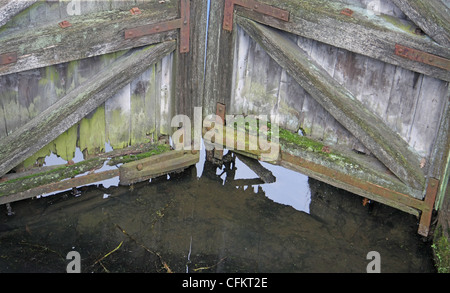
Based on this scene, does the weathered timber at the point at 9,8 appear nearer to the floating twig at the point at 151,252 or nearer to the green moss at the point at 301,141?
the floating twig at the point at 151,252

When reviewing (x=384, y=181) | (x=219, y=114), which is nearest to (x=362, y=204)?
(x=384, y=181)

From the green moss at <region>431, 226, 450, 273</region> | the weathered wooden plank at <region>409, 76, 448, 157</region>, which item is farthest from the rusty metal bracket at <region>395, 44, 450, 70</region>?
the green moss at <region>431, 226, 450, 273</region>

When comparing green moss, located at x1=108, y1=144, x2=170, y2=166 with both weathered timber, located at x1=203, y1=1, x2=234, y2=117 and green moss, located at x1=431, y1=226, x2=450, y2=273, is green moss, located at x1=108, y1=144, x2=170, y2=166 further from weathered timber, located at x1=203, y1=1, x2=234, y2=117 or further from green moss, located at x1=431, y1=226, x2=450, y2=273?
green moss, located at x1=431, y1=226, x2=450, y2=273

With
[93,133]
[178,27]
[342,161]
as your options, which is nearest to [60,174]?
[93,133]

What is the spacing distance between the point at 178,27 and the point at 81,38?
920 mm

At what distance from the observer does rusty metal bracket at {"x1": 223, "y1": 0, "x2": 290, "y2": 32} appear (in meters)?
5.46

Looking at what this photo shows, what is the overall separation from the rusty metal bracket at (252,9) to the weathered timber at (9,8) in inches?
68.7

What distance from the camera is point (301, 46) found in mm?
5617

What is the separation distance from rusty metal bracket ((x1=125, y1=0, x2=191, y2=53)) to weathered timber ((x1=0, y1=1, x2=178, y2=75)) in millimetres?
40

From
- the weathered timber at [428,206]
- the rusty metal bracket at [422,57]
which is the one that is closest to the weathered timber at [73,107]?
the rusty metal bracket at [422,57]

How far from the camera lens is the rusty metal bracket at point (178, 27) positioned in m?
5.49

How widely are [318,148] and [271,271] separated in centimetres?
128

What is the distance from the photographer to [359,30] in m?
5.14

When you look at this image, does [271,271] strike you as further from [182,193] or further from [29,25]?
[29,25]
